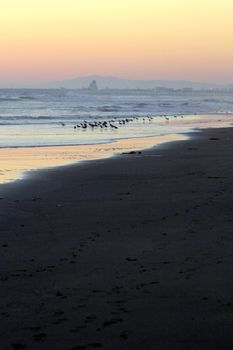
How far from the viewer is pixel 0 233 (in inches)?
338

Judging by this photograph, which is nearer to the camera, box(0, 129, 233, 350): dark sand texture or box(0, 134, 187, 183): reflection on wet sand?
box(0, 129, 233, 350): dark sand texture

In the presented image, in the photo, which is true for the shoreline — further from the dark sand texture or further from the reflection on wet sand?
the dark sand texture

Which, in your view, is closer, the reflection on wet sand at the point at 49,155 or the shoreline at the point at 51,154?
the shoreline at the point at 51,154

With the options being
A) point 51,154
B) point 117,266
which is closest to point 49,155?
point 51,154

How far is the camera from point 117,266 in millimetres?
6766

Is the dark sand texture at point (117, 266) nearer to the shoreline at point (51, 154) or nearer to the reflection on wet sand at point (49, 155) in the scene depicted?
the shoreline at point (51, 154)

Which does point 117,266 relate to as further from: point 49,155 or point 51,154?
point 51,154

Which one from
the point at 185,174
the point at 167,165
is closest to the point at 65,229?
the point at 185,174

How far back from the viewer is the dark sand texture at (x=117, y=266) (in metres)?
4.84

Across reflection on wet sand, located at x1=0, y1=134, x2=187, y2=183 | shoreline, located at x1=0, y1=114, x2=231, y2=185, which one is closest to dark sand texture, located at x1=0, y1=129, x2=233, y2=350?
shoreline, located at x1=0, y1=114, x2=231, y2=185

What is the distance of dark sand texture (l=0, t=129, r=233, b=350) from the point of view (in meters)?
4.84

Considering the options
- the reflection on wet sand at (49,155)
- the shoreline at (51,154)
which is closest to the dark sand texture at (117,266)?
the shoreline at (51,154)

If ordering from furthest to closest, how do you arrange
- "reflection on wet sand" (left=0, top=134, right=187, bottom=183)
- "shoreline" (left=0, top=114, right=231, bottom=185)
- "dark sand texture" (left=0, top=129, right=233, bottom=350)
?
"reflection on wet sand" (left=0, top=134, right=187, bottom=183)
"shoreline" (left=0, top=114, right=231, bottom=185)
"dark sand texture" (left=0, top=129, right=233, bottom=350)

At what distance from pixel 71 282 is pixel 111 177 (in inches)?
355
